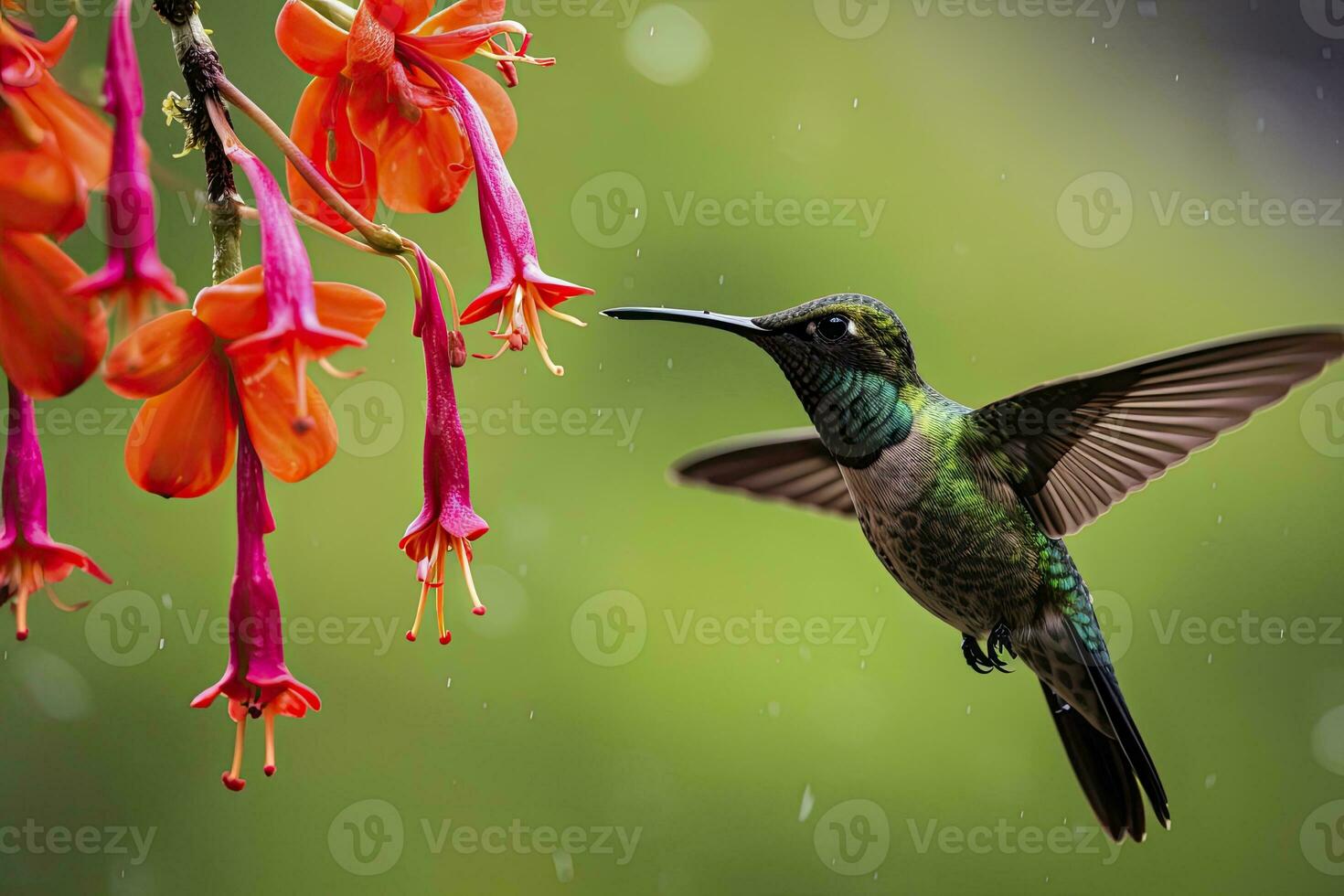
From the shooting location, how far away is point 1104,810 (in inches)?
55.6

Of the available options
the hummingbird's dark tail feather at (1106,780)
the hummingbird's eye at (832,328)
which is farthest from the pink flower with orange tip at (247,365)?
the hummingbird's dark tail feather at (1106,780)

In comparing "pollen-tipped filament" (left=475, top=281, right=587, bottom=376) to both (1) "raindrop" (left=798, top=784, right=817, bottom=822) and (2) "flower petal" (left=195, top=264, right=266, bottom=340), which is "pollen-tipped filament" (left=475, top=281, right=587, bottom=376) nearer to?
(2) "flower petal" (left=195, top=264, right=266, bottom=340)

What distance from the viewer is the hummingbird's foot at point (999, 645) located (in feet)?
4.31

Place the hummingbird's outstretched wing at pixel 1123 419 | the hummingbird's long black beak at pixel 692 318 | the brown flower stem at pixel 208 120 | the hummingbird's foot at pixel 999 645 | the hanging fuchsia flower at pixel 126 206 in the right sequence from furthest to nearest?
the hummingbird's foot at pixel 999 645
the hummingbird's outstretched wing at pixel 1123 419
the hummingbird's long black beak at pixel 692 318
the brown flower stem at pixel 208 120
the hanging fuchsia flower at pixel 126 206

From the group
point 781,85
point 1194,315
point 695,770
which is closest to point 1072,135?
point 1194,315

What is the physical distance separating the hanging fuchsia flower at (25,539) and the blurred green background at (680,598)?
161 centimetres

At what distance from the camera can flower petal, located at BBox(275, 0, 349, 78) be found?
74cm

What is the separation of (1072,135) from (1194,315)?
472 millimetres

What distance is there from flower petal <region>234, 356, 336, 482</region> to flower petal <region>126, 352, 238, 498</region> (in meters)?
0.01

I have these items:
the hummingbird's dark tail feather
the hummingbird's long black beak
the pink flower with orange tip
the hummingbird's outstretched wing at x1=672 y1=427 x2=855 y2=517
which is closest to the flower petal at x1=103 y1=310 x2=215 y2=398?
the pink flower with orange tip

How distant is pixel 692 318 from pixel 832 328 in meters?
0.16

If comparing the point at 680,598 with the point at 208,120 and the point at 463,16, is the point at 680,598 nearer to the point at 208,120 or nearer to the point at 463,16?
the point at 463,16

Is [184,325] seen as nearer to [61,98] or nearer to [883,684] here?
Result: [61,98]

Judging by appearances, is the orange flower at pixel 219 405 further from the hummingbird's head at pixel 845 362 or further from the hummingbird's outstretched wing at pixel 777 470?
the hummingbird's outstretched wing at pixel 777 470
